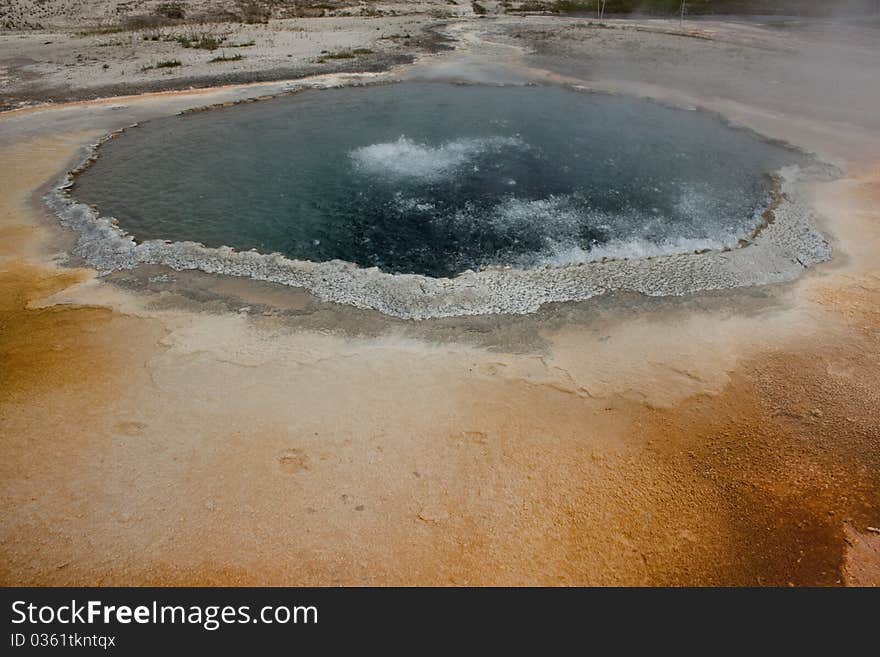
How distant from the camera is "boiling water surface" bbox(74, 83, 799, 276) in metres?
8.61

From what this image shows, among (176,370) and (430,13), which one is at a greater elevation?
(430,13)

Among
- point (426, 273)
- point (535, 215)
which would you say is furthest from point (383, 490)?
point (535, 215)

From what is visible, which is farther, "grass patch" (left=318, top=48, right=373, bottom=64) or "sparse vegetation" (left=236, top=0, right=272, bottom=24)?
"sparse vegetation" (left=236, top=0, right=272, bottom=24)

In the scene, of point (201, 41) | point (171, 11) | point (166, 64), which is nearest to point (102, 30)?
point (171, 11)

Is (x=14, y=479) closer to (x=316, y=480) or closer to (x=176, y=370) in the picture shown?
(x=176, y=370)

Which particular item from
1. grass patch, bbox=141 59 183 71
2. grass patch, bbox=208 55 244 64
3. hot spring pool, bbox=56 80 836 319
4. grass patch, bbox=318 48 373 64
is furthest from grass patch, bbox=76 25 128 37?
hot spring pool, bbox=56 80 836 319

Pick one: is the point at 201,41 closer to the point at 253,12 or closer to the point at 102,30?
the point at 102,30

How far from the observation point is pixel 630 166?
11.2 meters

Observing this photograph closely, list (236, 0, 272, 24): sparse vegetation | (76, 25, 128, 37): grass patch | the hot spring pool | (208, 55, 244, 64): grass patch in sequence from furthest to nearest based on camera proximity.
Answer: (236, 0, 272, 24): sparse vegetation, (76, 25, 128, 37): grass patch, (208, 55, 244, 64): grass patch, the hot spring pool

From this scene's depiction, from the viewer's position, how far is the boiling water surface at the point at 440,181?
8.61m

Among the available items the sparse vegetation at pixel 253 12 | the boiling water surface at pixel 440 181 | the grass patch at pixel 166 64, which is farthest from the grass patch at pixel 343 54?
the sparse vegetation at pixel 253 12

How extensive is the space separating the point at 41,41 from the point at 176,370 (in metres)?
22.7

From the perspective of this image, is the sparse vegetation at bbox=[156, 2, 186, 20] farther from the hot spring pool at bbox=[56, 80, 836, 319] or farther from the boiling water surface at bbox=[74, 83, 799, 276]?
the hot spring pool at bbox=[56, 80, 836, 319]

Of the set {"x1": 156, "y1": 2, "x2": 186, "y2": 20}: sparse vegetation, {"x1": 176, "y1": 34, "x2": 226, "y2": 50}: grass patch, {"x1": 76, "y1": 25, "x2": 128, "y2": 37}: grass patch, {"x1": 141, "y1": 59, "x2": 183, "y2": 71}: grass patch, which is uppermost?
{"x1": 156, "y1": 2, "x2": 186, "y2": 20}: sparse vegetation
